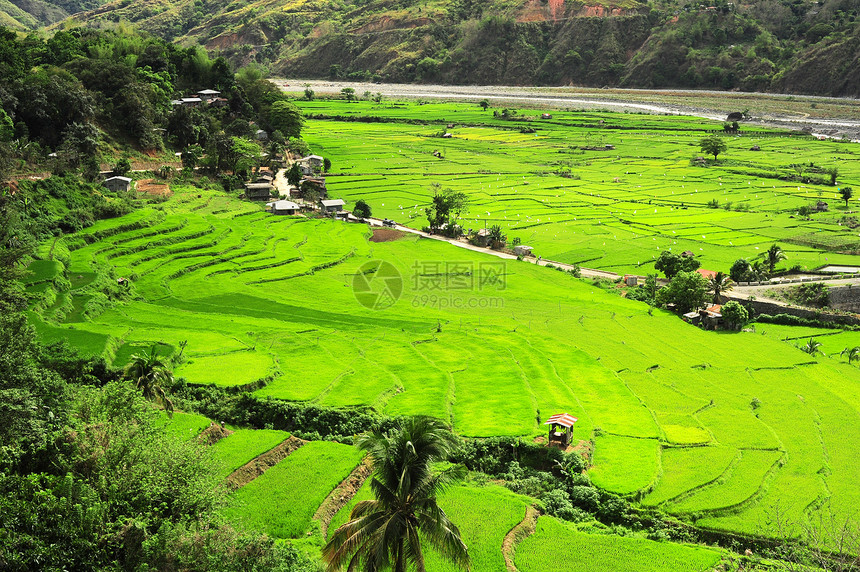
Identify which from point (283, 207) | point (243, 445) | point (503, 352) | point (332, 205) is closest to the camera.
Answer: point (243, 445)

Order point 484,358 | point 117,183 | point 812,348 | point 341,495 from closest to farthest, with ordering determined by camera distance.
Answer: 1. point 341,495
2. point 484,358
3. point 812,348
4. point 117,183

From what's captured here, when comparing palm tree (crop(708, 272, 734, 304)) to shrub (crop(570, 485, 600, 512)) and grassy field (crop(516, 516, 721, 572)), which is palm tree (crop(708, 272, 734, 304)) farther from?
grassy field (crop(516, 516, 721, 572))

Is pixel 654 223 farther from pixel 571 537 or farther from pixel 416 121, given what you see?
pixel 416 121

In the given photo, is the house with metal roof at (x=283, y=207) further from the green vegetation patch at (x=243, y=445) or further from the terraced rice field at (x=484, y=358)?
the green vegetation patch at (x=243, y=445)

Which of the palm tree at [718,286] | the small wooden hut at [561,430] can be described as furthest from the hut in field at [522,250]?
the small wooden hut at [561,430]

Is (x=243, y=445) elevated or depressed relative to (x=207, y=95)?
depressed

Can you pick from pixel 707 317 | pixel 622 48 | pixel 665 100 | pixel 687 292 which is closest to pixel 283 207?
pixel 687 292

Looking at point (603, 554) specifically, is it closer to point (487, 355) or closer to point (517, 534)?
point (517, 534)
